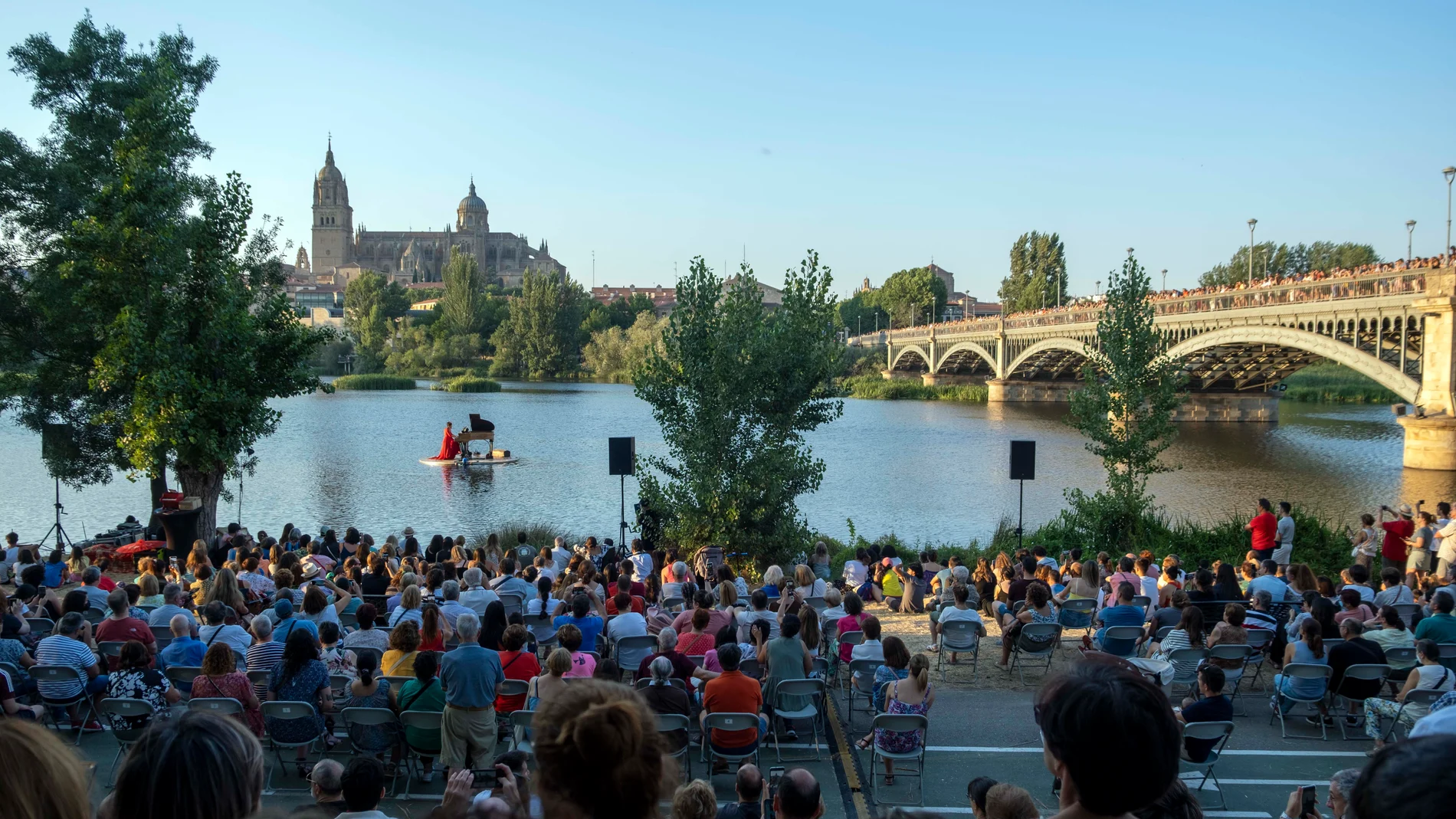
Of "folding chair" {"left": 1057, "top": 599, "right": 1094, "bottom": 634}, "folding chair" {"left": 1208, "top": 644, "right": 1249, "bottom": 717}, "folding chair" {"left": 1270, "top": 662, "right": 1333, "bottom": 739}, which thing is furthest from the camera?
"folding chair" {"left": 1057, "top": 599, "right": 1094, "bottom": 634}

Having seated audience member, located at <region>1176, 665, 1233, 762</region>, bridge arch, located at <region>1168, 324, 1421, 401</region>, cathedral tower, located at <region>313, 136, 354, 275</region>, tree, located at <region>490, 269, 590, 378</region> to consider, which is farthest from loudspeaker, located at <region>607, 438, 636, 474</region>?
cathedral tower, located at <region>313, 136, 354, 275</region>

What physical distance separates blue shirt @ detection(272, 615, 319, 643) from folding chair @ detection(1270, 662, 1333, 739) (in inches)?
279

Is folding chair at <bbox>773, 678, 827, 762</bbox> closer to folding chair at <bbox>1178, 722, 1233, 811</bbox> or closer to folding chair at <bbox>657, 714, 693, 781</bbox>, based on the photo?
folding chair at <bbox>657, 714, 693, 781</bbox>

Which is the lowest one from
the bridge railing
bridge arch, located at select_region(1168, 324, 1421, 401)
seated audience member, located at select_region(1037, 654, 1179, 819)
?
seated audience member, located at select_region(1037, 654, 1179, 819)

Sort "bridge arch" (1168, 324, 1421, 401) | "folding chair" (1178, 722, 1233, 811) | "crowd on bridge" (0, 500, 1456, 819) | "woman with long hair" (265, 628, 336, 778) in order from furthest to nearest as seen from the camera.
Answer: "bridge arch" (1168, 324, 1421, 401) → "woman with long hair" (265, 628, 336, 778) → "folding chair" (1178, 722, 1233, 811) → "crowd on bridge" (0, 500, 1456, 819)

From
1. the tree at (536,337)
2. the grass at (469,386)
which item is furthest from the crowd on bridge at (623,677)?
the tree at (536,337)

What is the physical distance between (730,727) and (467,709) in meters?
1.62

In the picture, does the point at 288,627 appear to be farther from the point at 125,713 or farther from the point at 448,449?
the point at 448,449

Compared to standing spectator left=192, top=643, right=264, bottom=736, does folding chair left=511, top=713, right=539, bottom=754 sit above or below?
below

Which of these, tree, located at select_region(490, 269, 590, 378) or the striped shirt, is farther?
tree, located at select_region(490, 269, 590, 378)

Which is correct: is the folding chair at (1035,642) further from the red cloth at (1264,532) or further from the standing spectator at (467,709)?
the red cloth at (1264,532)

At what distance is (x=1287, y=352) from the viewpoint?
39.8 meters

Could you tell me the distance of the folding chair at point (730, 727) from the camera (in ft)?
19.2

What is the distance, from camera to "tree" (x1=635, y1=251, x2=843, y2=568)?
44.8 ft
